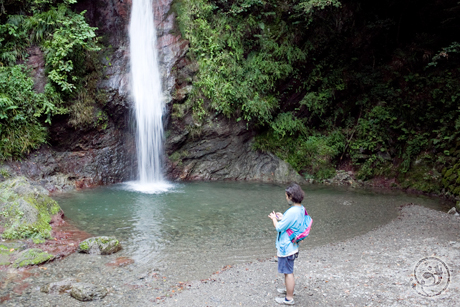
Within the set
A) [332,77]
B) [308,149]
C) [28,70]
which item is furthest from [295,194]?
[332,77]

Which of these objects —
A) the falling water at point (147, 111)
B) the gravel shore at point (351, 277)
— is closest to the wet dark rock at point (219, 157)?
the falling water at point (147, 111)

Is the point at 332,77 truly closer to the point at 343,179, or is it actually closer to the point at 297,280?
the point at 343,179

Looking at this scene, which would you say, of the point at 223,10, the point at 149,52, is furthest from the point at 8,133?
the point at 223,10

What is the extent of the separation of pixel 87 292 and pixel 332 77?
13793 millimetres

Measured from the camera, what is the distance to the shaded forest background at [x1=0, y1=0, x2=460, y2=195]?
1119 cm

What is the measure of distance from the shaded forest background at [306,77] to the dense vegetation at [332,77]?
1.9 inches

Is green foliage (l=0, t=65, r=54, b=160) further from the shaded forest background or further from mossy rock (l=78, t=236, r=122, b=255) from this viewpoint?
mossy rock (l=78, t=236, r=122, b=255)

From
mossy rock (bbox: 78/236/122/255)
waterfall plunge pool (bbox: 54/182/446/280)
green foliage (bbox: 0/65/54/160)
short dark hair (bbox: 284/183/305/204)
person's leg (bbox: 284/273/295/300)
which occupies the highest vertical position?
green foliage (bbox: 0/65/54/160)

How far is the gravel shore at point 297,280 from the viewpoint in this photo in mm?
3930

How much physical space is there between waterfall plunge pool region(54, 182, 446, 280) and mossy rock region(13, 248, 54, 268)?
49.9 inches

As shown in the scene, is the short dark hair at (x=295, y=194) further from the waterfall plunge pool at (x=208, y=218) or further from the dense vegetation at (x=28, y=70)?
the dense vegetation at (x=28, y=70)

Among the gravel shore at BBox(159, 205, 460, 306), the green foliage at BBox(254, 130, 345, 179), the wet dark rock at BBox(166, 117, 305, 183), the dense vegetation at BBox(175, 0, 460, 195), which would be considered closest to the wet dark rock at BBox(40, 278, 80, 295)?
the gravel shore at BBox(159, 205, 460, 306)

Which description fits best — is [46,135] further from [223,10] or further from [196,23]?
[223,10]

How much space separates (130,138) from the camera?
1278cm
